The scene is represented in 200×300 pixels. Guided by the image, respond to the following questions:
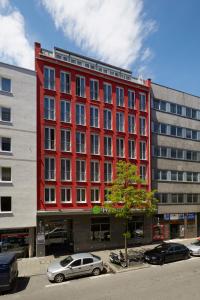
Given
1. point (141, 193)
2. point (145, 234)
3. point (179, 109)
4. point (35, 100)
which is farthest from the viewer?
point (179, 109)

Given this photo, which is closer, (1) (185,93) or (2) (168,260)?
(2) (168,260)

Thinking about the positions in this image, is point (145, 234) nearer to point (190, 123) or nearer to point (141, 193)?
point (141, 193)

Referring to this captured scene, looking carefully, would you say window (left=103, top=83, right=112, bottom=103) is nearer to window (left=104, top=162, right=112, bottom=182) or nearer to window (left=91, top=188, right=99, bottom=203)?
window (left=104, top=162, right=112, bottom=182)

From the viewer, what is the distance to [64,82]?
111 ft

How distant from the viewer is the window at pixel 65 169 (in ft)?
109

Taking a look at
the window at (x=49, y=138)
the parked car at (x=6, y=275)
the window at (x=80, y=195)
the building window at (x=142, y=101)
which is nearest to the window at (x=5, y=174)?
the window at (x=49, y=138)

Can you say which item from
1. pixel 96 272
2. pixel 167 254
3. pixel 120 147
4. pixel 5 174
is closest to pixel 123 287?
pixel 96 272

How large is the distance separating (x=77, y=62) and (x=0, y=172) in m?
16.5

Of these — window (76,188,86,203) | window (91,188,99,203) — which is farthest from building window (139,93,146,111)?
window (76,188,86,203)

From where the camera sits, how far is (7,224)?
2919 cm

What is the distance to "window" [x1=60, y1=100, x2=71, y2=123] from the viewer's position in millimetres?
33500

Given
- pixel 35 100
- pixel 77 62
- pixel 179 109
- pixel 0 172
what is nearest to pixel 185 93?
pixel 179 109

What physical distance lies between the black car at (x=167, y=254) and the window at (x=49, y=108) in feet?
58.1

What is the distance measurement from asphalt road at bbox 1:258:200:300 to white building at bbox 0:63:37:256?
23.6ft
